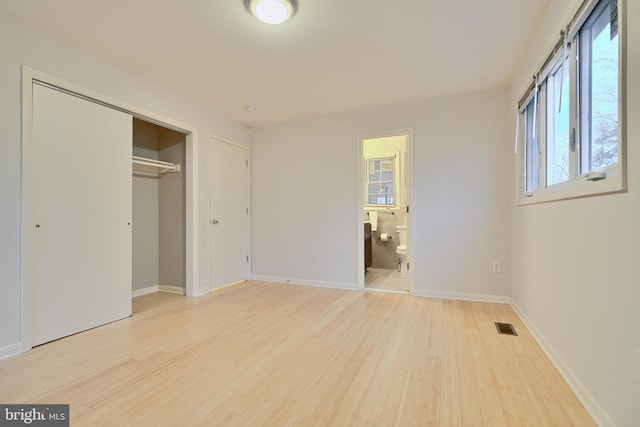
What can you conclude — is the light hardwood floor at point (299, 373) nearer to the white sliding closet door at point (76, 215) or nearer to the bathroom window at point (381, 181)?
the white sliding closet door at point (76, 215)

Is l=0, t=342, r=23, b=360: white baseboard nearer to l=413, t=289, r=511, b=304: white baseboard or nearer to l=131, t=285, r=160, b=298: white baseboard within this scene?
l=131, t=285, r=160, b=298: white baseboard

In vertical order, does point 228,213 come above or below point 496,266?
above

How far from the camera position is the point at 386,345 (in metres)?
2.17

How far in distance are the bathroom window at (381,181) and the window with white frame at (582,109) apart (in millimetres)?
2933

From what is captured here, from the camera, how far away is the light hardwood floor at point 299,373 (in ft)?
4.62

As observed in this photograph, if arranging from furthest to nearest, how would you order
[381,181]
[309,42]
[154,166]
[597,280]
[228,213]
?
[381,181]
[228,213]
[154,166]
[309,42]
[597,280]

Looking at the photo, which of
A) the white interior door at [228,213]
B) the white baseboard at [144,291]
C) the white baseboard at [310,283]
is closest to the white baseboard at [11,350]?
the white baseboard at [144,291]

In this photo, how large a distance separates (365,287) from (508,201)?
78.6 inches

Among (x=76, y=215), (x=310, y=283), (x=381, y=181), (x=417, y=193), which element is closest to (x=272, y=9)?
(x=76, y=215)

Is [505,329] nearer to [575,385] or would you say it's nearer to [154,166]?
[575,385]

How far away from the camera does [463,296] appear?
3326 millimetres

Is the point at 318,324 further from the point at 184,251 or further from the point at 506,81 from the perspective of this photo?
the point at 506,81

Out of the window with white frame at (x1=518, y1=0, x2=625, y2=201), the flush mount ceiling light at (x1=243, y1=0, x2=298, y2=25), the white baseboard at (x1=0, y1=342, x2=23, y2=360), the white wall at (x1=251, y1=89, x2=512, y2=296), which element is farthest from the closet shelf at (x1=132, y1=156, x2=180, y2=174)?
the window with white frame at (x1=518, y1=0, x2=625, y2=201)

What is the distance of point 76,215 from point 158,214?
147 centimetres
